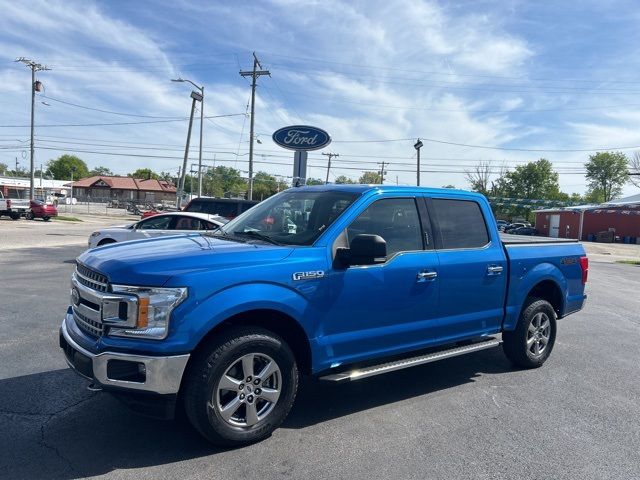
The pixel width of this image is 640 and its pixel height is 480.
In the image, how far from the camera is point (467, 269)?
4.78 m

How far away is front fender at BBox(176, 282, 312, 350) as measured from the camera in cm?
328

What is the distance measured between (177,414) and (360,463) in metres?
1.67

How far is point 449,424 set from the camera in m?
4.13

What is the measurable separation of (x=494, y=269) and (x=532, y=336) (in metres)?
1.14

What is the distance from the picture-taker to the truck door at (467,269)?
468cm

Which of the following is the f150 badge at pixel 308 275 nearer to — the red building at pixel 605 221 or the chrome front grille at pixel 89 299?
the chrome front grille at pixel 89 299

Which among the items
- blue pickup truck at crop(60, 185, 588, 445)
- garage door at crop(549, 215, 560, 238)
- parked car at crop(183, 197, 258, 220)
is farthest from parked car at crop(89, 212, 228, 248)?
garage door at crop(549, 215, 560, 238)

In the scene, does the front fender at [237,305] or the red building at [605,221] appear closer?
the front fender at [237,305]

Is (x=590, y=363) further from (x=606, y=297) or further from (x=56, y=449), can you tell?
(x=606, y=297)

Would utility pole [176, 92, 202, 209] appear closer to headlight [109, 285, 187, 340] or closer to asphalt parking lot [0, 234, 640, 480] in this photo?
asphalt parking lot [0, 234, 640, 480]

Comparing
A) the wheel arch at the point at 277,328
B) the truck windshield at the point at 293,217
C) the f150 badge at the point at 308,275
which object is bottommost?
the wheel arch at the point at 277,328

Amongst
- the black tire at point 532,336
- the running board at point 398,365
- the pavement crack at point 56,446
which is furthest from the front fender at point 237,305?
the black tire at point 532,336

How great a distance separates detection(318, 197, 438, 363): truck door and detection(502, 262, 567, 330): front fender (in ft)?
3.91

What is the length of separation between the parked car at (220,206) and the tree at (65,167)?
509 ft
